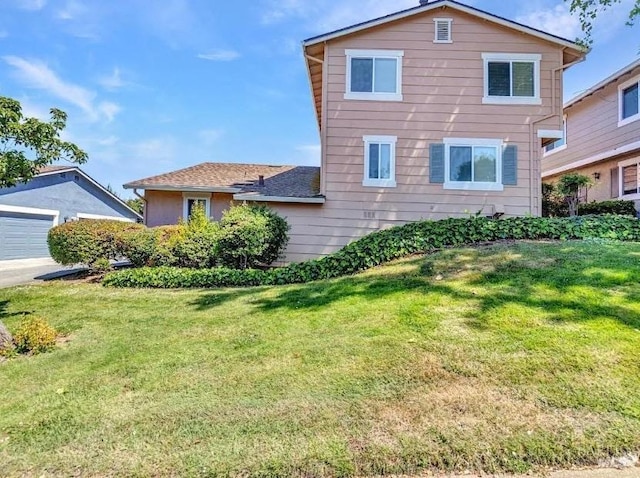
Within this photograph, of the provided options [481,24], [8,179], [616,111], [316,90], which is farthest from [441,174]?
[8,179]

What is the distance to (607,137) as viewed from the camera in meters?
14.9

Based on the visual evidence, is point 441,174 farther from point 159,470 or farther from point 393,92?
point 159,470

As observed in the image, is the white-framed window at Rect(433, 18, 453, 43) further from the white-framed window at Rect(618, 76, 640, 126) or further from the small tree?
the white-framed window at Rect(618, 76, 640, 126)

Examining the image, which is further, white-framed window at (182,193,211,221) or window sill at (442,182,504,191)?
white-framed window at (182,193,211,221)

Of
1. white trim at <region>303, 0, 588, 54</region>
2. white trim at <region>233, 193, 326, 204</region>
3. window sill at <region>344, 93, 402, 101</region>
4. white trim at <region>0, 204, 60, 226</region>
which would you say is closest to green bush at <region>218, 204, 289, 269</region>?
white trim at <region>233, 193, 326, 204</region>

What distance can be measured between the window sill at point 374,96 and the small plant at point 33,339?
10166 mm

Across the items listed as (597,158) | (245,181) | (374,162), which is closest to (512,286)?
(374,162)

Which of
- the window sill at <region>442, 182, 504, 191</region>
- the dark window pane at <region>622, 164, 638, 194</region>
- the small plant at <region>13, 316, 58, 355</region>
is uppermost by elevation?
the dark window pane at <region>622, 164, 638, 194</region>

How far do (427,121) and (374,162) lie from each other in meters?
2.14

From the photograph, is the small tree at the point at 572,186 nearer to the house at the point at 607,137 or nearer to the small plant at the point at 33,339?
the house at the point at 607,137

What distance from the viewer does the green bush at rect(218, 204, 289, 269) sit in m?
10.2

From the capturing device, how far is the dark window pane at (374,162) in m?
12.4

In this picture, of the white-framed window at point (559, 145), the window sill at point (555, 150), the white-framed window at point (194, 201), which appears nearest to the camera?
the white-framed window at point (194, 201)

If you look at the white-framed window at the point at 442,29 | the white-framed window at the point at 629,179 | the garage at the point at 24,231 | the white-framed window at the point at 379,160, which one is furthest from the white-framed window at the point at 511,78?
the garage at the point at 24,231
